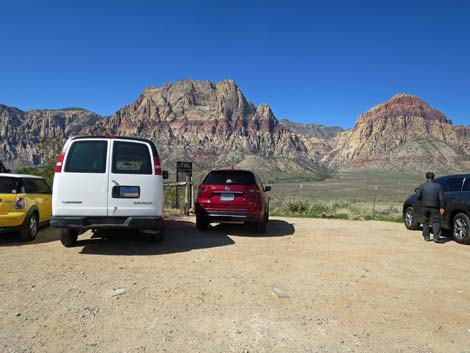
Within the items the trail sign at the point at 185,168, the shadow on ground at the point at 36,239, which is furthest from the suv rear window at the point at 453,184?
the shadow on ground at the point at 36,239

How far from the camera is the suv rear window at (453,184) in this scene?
935 centimetres

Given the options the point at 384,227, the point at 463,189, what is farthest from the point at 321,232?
the point at 463,189

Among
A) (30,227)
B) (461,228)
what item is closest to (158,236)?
(30,227)

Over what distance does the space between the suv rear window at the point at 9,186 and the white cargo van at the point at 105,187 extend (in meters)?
1.84

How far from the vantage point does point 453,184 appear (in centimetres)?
955

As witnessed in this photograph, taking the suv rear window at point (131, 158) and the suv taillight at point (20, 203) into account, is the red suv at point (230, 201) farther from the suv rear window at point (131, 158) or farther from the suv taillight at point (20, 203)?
the suv taillight at point (20, 203)

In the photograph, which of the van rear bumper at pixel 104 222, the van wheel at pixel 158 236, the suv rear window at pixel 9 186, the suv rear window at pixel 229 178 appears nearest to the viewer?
the van rear bumper at pixel 104 222

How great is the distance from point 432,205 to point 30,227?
32.1 feet

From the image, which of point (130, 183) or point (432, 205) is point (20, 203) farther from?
point (432, 205)

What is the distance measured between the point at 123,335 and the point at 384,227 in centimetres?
1026

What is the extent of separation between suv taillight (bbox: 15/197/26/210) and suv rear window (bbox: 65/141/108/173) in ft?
6.60

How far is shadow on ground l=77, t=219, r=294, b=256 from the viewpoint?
717cm

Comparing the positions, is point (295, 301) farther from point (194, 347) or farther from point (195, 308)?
point (194, 347)

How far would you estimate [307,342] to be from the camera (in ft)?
10.9
